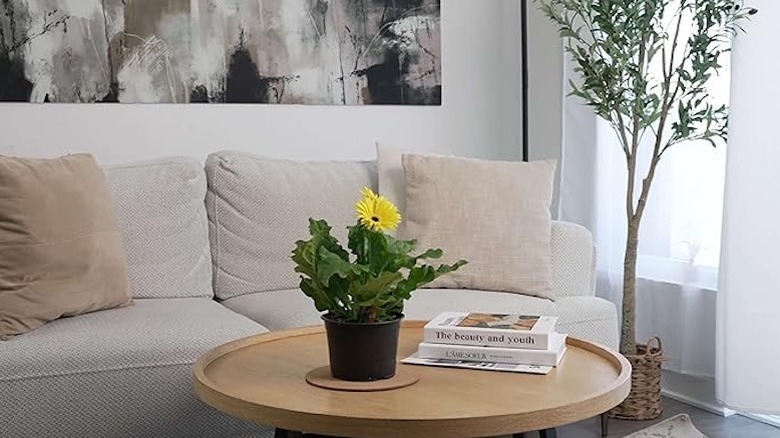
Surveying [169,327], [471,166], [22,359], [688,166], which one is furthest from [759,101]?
[22,359]

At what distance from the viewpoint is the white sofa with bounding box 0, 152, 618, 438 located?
2.10m

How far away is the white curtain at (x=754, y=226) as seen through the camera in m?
2.86

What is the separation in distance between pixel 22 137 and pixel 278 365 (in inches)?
63.6

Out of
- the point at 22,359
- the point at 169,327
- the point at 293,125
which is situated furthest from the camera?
the point at 293,125

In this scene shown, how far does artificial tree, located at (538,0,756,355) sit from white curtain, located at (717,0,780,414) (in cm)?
8

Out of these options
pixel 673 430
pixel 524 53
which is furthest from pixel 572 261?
pixel 524 53

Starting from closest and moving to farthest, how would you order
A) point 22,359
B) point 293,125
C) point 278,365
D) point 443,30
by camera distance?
point 278,365 → point 22,359 → point 293,125 → point 443,30

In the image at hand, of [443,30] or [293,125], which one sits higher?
[443,30]

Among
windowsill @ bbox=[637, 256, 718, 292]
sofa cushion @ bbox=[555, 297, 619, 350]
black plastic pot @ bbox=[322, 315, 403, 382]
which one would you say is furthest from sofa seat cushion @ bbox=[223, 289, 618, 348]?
black plastic pot @ bbox=[322, 315, 403, 382]

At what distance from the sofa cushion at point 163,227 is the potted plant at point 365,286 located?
113 centimetres

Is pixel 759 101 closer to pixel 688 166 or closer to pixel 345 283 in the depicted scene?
pixel 688 166

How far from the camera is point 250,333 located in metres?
2.34

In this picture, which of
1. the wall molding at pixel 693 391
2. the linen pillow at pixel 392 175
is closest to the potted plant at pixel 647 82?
the wall molding at pixel 693 391

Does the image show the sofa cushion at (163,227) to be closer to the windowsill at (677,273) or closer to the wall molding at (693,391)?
the windowsill at (677,273)
